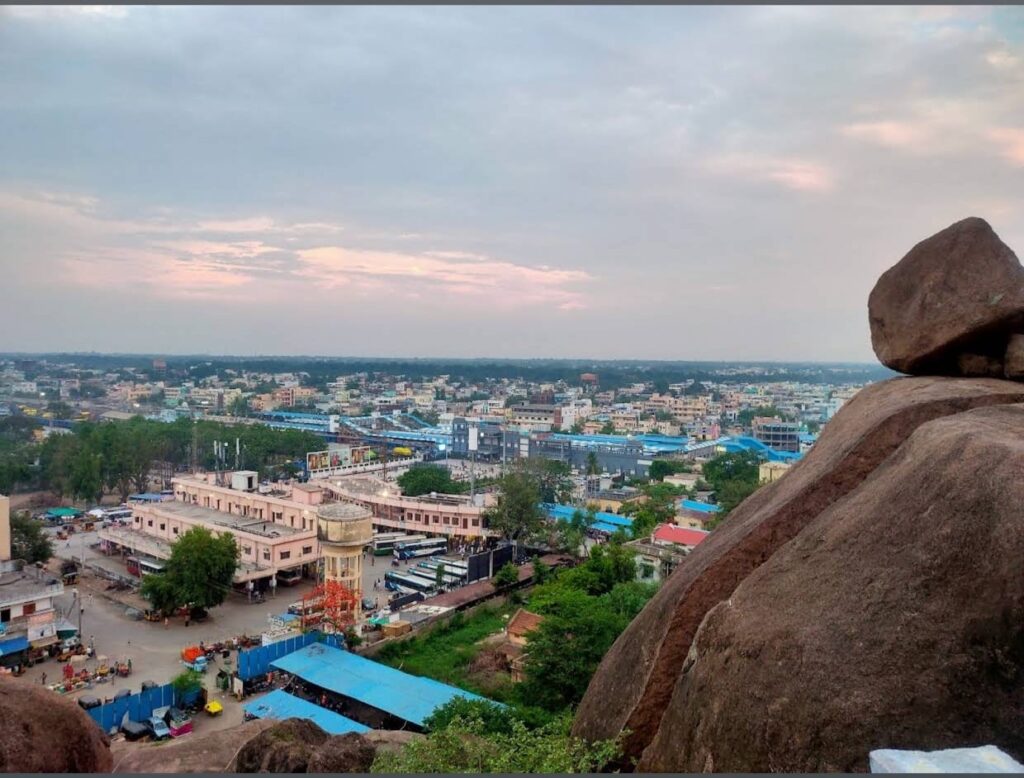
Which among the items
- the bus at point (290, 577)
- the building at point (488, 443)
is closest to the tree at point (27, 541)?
the bus at point (290, 577)

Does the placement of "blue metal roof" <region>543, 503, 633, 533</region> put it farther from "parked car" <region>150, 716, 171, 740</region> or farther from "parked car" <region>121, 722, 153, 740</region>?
"parked car" <region>121, 722, 153, 740</region>

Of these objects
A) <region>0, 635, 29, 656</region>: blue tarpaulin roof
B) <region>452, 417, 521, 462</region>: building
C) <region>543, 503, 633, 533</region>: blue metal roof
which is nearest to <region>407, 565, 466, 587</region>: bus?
<region>543, 503, 633, 533</region>: blue metal roof

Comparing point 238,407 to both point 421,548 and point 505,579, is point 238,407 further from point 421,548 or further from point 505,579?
point 505,579

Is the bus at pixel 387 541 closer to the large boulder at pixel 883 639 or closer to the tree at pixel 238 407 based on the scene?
the large boulder at pixel 883 639

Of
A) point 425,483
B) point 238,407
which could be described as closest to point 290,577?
point 425,483

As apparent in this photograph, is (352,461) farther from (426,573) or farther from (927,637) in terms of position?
(927,637)

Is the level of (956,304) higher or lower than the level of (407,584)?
higher
